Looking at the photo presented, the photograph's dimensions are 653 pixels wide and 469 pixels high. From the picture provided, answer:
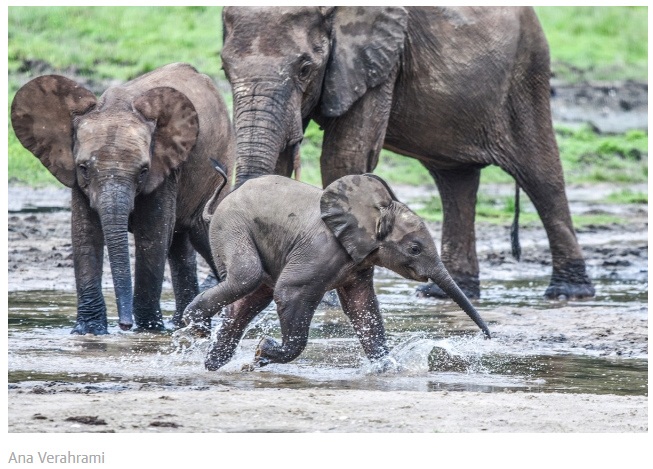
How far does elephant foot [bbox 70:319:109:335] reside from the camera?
849cm

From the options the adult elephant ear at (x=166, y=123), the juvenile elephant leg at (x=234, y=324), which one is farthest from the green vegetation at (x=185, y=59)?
the juvenile elephant leg at (x=234, y=324)

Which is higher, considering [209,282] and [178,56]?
[178,56]

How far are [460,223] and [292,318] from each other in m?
3.99

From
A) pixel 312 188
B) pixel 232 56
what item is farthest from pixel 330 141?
pixel 312 188

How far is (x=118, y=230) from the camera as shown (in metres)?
8.37

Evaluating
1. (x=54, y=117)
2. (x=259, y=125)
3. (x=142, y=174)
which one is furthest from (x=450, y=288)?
(x=54, y=117)

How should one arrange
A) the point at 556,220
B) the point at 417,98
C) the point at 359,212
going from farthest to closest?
the point at 556,220 → the point at 417,98 → the point at 359,212

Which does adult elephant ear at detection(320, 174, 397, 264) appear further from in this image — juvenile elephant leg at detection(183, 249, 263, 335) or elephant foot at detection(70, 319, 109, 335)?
elephant foot at detection(70, 319, 109, 335)

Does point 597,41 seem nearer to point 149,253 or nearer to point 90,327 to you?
point 149,253

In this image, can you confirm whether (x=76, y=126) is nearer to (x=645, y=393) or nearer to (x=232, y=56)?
(x=232, y=56)

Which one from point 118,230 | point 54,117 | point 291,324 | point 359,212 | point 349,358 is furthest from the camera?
point 54,117


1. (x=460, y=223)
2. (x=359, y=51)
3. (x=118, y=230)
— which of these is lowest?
(x=118, y=230)

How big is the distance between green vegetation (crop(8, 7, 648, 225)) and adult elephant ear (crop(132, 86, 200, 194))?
6.65 metres
